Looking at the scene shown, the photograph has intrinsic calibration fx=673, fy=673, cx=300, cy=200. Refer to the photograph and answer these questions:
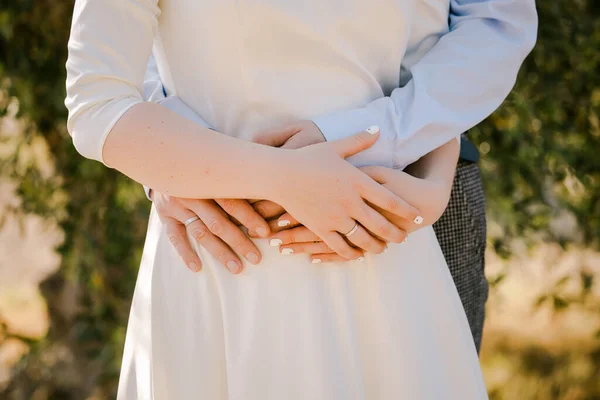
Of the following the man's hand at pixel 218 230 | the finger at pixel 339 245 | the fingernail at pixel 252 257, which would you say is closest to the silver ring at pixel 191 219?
the man's hand at pixel 218 230

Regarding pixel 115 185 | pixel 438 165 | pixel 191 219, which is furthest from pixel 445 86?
pixel 115 185

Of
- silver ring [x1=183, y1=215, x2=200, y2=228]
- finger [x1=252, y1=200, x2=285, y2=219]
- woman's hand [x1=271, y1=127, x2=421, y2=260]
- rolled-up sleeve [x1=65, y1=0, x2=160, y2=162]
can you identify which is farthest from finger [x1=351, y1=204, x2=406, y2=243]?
rolled-up sleeve [x1=65, y1=0, x2=160, y2=162]

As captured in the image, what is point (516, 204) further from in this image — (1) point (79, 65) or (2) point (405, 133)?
(1) point (79, 65)

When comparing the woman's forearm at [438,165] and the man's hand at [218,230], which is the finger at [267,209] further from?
the woman's forearm at [438,165]

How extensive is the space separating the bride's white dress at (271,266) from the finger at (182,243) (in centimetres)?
2

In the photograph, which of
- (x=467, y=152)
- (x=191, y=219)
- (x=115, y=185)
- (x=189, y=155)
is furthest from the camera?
(x=115, y=185)

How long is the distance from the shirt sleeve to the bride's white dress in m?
0.04

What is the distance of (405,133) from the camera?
3.37 ft

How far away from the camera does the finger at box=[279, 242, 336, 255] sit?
0.98m

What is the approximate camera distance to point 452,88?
3.54ft

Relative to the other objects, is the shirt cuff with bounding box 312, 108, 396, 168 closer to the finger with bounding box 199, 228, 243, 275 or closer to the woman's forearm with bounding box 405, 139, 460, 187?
the woman's forearm with bounding box 405, 139, 460, 187

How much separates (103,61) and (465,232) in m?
0.78

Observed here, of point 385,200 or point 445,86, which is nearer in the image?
point 385,200

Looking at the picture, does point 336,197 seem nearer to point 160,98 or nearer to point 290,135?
point 290,135
